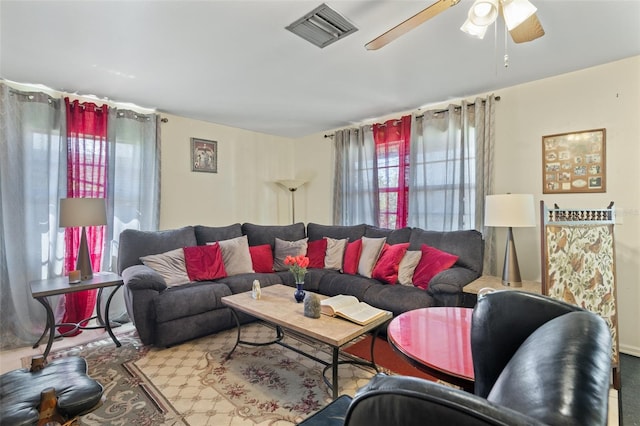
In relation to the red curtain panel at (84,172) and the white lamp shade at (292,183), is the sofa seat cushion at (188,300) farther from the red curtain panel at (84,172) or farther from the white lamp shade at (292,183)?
the white lamp shade at (292,183)

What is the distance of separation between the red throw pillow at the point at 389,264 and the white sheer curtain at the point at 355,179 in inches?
32.9

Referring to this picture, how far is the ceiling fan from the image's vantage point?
4.46ft

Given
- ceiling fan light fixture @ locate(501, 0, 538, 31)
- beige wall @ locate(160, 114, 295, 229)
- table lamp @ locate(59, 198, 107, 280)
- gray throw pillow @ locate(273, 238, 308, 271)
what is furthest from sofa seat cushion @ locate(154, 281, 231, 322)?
ceiling fan light fixture @ locate(501, 0, 538, 31)

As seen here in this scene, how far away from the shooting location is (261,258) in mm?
3793

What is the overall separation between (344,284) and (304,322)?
1.33m

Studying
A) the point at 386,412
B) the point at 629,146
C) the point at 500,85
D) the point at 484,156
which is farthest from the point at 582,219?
the point at 386,412

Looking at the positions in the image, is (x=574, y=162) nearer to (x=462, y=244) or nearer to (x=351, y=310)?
(x=462, y=244)

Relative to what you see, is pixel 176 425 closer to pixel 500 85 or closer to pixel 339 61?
pixel 339 61

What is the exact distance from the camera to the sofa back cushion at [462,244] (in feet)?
9.92

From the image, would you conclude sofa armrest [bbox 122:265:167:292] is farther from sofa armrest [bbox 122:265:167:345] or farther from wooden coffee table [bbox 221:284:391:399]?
wooden coffee table [bbox 221:284:391:399]

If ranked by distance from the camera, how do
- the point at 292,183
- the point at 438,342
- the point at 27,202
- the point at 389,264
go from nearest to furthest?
1. the point at 438,342
2. the point at 27,202
3. the point at 389,264
4. the point at 292,183

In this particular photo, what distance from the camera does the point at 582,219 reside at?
7.38 ft

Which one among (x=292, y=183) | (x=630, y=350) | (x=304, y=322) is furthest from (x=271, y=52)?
(x=630, y=350)

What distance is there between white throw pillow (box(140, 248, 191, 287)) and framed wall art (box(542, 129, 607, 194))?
3.65 m
